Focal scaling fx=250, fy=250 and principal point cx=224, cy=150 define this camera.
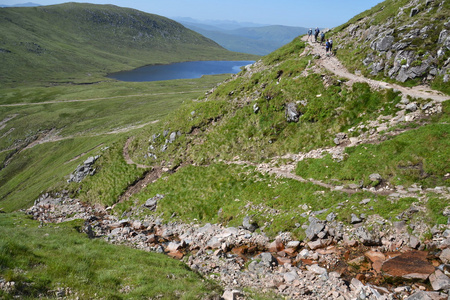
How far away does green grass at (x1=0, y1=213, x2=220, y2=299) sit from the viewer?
12.1 metres

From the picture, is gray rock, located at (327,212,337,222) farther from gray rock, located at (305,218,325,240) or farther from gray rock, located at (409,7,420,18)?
gray rock, located at (409,7,420,18)

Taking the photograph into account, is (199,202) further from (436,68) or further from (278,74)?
(436,68)

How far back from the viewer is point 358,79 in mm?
34688

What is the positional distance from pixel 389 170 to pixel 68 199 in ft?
167

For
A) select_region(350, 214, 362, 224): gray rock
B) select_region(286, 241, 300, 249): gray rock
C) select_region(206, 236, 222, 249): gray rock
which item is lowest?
select_region(206, 236, 222, 249): gray rock

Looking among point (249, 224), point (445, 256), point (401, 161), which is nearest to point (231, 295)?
point (249, 224)

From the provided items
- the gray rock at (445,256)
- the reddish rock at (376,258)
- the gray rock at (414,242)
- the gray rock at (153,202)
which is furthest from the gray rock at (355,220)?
the gray rock at (153,202)

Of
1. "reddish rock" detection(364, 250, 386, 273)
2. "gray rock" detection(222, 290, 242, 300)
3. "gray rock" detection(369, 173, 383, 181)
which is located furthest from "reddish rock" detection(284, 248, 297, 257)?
"gray rock" detection(369, 173, 383, 181)

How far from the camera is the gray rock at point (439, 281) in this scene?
1393 cm

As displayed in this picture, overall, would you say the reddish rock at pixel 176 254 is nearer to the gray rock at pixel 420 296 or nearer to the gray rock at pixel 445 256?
the gray rock at pixel 420 296

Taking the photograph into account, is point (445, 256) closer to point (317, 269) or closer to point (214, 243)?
point (317, 269)

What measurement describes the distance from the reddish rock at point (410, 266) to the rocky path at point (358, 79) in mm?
Result: 18599

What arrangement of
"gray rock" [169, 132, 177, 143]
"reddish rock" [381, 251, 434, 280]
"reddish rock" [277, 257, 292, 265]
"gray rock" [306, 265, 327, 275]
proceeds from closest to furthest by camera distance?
"reddish rock" [381, 251, 434, 280], "gray rock" [306, 265, 327, 275], "reddish rock" [277, 257, 292, 265], "gray rock" [169, 132, 177, 143]

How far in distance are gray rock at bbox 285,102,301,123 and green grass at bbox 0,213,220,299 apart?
25176 millimetres
